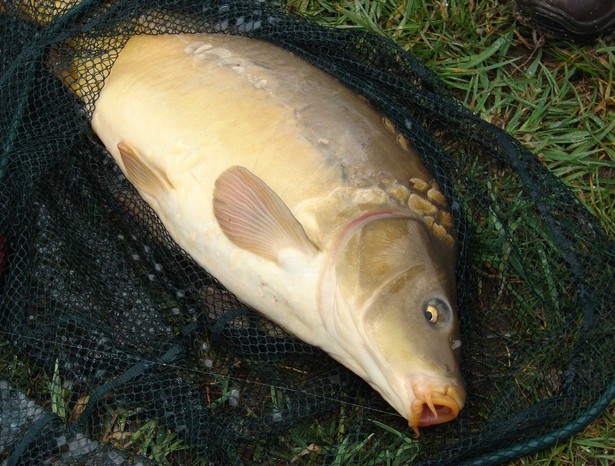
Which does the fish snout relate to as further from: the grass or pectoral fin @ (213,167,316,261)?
the grass

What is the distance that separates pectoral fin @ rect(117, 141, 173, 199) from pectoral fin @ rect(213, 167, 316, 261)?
245 millimetres

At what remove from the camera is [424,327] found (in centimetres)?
237

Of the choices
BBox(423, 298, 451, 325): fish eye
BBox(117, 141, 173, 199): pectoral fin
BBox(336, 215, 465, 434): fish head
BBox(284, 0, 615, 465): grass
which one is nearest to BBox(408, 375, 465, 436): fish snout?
BBox(336, 215, 465, 434): fish head

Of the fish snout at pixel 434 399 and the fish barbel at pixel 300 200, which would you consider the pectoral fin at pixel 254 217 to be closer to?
the fish barbel at pixel 300 200

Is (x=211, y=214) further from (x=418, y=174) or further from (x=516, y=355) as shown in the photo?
(x=516, y=355)

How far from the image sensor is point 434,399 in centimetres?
229

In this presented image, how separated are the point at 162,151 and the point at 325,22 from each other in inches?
44.7

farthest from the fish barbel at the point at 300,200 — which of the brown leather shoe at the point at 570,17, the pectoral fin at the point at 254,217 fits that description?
the brown leather shoe at the point at 570,17

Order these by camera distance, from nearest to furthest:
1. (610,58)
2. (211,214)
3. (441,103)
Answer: (211,214)
(441,103)
(610,58)

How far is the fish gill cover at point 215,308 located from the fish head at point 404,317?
0.32m

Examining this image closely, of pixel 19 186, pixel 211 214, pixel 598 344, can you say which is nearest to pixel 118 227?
pixel 19 186

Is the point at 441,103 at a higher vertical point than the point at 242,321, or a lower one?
higher

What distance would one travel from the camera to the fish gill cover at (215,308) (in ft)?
8.79

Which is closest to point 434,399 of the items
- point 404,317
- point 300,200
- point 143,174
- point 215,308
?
point 404,317
